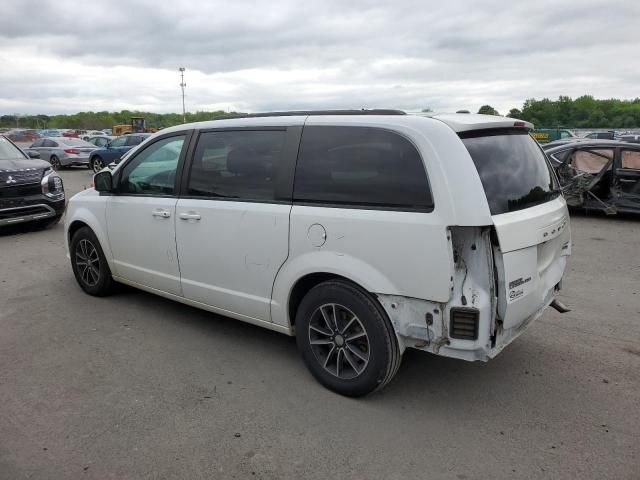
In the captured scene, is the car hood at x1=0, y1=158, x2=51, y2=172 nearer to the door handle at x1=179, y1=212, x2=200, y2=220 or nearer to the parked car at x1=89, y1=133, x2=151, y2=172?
the door handle at x1=179, y1=212, x2=200, y2=220

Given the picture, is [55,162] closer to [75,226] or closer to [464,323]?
[75,226]

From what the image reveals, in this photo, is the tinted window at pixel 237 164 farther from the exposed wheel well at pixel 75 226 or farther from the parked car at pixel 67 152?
the parked car at pixel 67 152

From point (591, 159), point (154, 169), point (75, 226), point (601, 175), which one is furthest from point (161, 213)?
point (591, 159)

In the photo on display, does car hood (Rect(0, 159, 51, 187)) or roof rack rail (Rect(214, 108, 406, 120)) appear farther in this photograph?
car hood (Rect(0, 159, 51, 187))

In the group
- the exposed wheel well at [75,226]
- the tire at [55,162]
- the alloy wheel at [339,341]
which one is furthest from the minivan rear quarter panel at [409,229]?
the tire at [55,162]

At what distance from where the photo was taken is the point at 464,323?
2943 millimetres

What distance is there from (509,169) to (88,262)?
14.0 ft

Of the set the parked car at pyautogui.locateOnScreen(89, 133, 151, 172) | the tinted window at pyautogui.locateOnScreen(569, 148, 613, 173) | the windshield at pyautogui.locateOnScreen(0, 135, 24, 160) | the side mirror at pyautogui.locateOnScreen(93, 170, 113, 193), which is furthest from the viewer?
the parked car at pyautogui.locateOnScreen(89, 133, 151, 172)

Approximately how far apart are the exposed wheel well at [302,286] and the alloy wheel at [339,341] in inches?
7.4

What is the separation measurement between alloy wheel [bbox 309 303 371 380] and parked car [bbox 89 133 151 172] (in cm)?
1866

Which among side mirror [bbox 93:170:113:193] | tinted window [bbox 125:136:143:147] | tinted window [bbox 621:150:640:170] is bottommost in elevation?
tinted window [bbox 621:150:640:170]

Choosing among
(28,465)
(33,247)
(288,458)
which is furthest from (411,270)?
(33,247)

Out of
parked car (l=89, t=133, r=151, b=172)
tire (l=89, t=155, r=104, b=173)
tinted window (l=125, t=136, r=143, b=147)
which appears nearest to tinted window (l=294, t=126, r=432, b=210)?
parked car (l=89, t=133, r=151, b=172)

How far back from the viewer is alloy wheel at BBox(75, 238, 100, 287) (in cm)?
540
